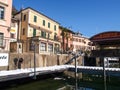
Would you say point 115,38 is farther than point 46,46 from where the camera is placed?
No

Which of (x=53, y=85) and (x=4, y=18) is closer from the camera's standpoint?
(x=53, y=85)

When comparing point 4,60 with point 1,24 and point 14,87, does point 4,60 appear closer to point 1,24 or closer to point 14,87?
point 14,87

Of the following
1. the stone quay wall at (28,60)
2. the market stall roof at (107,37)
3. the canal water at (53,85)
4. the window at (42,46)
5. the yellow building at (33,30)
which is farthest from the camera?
the window at (42,46)

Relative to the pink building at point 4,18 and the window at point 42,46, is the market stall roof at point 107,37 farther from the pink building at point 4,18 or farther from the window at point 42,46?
the pink building at point 4,18

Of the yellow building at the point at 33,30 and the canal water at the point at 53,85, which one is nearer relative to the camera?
the canal water at the point at 53,85

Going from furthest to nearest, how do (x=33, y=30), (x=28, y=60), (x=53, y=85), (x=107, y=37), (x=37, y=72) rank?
(x=33, y=30) → (x=107, y=37) → (x=28, y=60) → (x=53, y=85) → (x=37, y=72)

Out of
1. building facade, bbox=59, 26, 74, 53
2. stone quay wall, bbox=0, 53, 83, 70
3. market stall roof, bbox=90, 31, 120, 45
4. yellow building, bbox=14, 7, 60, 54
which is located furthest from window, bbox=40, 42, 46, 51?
building facade, bbox=59, 26, 74, 53

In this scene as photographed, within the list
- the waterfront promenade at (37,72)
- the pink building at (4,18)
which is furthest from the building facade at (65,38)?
the waterfront promenade at (37,72)

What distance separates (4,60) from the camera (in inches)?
830

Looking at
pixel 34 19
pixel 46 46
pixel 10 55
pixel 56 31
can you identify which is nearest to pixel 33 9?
pixel 34 19

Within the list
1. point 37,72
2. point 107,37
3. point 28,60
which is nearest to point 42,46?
point 107,37

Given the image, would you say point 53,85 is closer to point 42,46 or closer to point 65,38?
point 42,46

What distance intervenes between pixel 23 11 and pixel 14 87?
23662 millimetres

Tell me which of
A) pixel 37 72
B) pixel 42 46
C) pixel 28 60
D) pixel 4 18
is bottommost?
pixel 37 72
